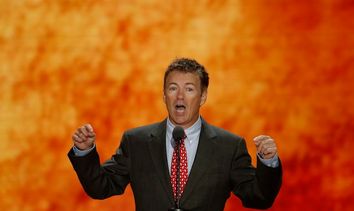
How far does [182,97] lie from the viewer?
89.2 inches

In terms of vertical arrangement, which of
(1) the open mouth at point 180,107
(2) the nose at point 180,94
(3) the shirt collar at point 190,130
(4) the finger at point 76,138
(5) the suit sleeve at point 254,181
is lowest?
(5) the suit sleeve at point 254,181

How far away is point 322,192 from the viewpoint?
3637 mm

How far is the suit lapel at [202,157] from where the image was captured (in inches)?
83.7

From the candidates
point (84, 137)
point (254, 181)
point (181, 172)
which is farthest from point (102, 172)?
point (254, 181)

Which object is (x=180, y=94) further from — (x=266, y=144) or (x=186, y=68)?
(x=266, y=144)

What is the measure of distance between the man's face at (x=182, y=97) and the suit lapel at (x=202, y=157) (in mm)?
79

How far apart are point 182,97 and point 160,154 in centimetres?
23

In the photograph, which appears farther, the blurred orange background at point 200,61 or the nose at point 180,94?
the blurred orange background at point 200,61

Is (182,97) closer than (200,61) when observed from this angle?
Yes

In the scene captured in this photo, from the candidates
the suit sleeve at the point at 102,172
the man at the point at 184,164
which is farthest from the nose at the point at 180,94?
the suit sleeve at the point at 102,172

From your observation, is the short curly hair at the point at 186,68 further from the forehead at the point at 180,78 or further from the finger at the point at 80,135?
the finger at the point at 80,135

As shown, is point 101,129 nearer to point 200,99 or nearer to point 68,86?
point 68,86

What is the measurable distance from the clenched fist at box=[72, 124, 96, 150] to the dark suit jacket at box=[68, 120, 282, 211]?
0.04 metres

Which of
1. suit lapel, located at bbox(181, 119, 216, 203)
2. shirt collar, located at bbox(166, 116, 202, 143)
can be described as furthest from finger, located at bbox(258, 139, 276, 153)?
shirt collar, located at bbox(166, 116, 202, 143)
